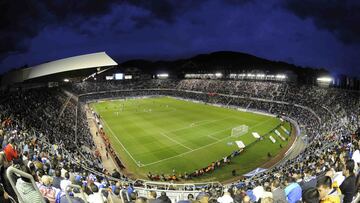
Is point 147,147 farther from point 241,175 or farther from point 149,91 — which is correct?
point 149,91

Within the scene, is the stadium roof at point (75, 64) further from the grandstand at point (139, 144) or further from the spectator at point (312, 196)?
the spectator at point (312, 196)

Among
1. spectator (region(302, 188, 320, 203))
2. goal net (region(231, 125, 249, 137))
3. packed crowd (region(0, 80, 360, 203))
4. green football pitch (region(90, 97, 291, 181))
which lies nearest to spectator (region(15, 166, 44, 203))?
packed crowd (region(0, 80, 360, 203))

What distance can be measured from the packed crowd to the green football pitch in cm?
390

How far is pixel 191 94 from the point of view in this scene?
3366 inches

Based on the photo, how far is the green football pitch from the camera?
2730 cm

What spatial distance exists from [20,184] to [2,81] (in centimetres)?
2585

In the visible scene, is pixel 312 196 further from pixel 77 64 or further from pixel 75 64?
pixel 75 64

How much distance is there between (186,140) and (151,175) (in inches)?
493

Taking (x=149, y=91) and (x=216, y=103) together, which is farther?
(x=149, y=91)

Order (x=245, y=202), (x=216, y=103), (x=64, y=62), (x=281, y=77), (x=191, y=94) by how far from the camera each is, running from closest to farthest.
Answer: (x=245, y=202) < (x=64, y=62) < (x=216, y=103) < (x=281, y=77) < (x=191, y=94)

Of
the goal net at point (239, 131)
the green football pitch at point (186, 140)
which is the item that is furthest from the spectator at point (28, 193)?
the goal net at point (239, 131)

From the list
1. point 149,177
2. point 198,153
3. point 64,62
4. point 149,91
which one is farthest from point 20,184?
point 149,91

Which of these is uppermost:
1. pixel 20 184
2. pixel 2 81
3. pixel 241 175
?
pixel 2 81

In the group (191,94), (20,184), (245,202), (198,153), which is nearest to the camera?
(20,184)
